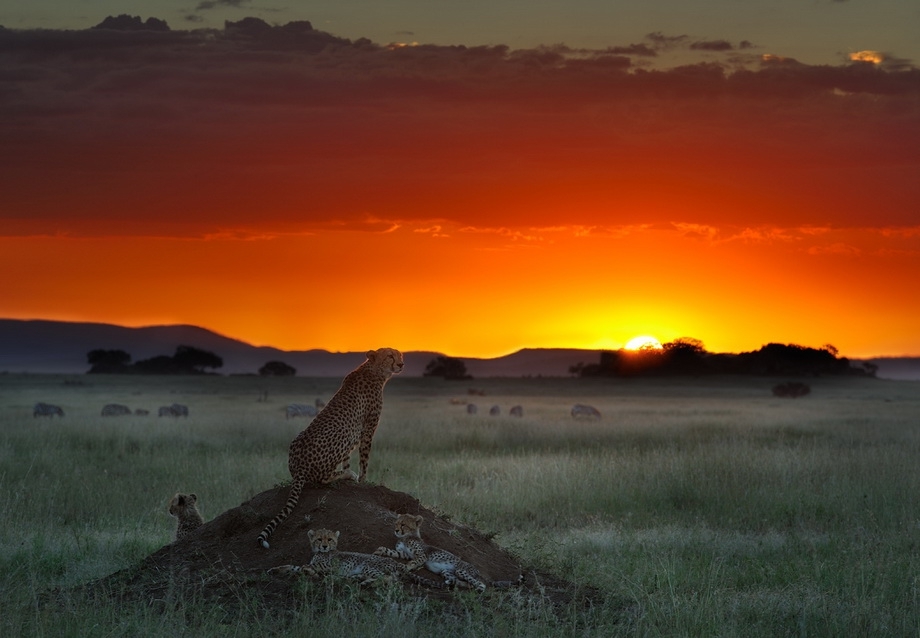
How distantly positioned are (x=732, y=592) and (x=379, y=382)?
4196 millimetres

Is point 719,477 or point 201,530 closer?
point 201,530

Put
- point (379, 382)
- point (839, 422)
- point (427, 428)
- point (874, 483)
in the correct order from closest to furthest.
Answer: point (379, 382), point (874, 483), point (427, 428), point (839, 422)

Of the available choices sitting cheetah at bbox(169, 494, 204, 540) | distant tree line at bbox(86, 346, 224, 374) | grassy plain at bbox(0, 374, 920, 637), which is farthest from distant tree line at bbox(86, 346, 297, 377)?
sitting cheetah at bbox(169, 494, 204, 540)

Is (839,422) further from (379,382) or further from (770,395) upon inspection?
(770,395)

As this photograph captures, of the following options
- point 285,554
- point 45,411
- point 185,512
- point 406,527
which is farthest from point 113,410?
point 406,527

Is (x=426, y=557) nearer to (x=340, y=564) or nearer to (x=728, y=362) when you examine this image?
(x=340, y=564)

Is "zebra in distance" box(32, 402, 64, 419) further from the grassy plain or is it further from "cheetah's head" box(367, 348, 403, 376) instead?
"cheetah's head" box(367, 348, 403, 376)

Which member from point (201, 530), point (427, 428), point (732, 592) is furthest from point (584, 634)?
point (427, 428)

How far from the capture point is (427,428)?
28.8 m

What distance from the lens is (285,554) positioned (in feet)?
A: 30.2

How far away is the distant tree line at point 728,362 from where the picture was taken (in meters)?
95.2

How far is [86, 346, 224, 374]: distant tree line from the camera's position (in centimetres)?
10625

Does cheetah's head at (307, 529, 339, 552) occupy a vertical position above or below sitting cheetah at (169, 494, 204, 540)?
above

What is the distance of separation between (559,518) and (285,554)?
705cm
